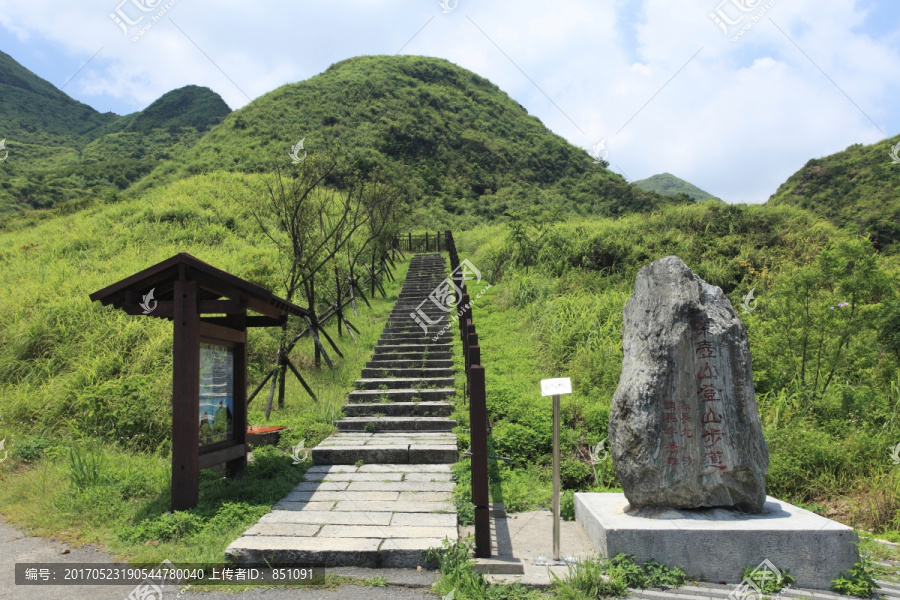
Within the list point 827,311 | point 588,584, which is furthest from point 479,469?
point 827,311

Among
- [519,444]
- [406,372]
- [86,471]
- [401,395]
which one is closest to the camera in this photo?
[86,471]

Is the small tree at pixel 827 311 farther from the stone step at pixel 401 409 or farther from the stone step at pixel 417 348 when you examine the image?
the stone step at pixel 417 348

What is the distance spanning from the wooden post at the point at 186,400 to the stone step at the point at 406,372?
505 cm

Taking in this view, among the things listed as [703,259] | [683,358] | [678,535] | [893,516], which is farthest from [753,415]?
[703,259]

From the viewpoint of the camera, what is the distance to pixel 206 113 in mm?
60719

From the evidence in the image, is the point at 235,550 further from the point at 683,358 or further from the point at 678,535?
the point at 683,358

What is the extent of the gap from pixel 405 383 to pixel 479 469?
541 centimetres

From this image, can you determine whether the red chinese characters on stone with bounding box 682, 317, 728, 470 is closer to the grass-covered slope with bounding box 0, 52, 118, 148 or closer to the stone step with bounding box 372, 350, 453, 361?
the stone step with bounding box 372, 350, 453, 361

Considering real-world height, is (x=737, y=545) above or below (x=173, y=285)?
below

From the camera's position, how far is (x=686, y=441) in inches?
180

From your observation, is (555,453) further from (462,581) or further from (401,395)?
(401,395)

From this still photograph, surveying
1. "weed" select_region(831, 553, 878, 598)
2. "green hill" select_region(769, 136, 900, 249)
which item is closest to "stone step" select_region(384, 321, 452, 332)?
"weed" select_region(831, 553, 878, 598)

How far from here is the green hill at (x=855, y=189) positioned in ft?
73.8

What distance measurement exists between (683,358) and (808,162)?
3491cm
